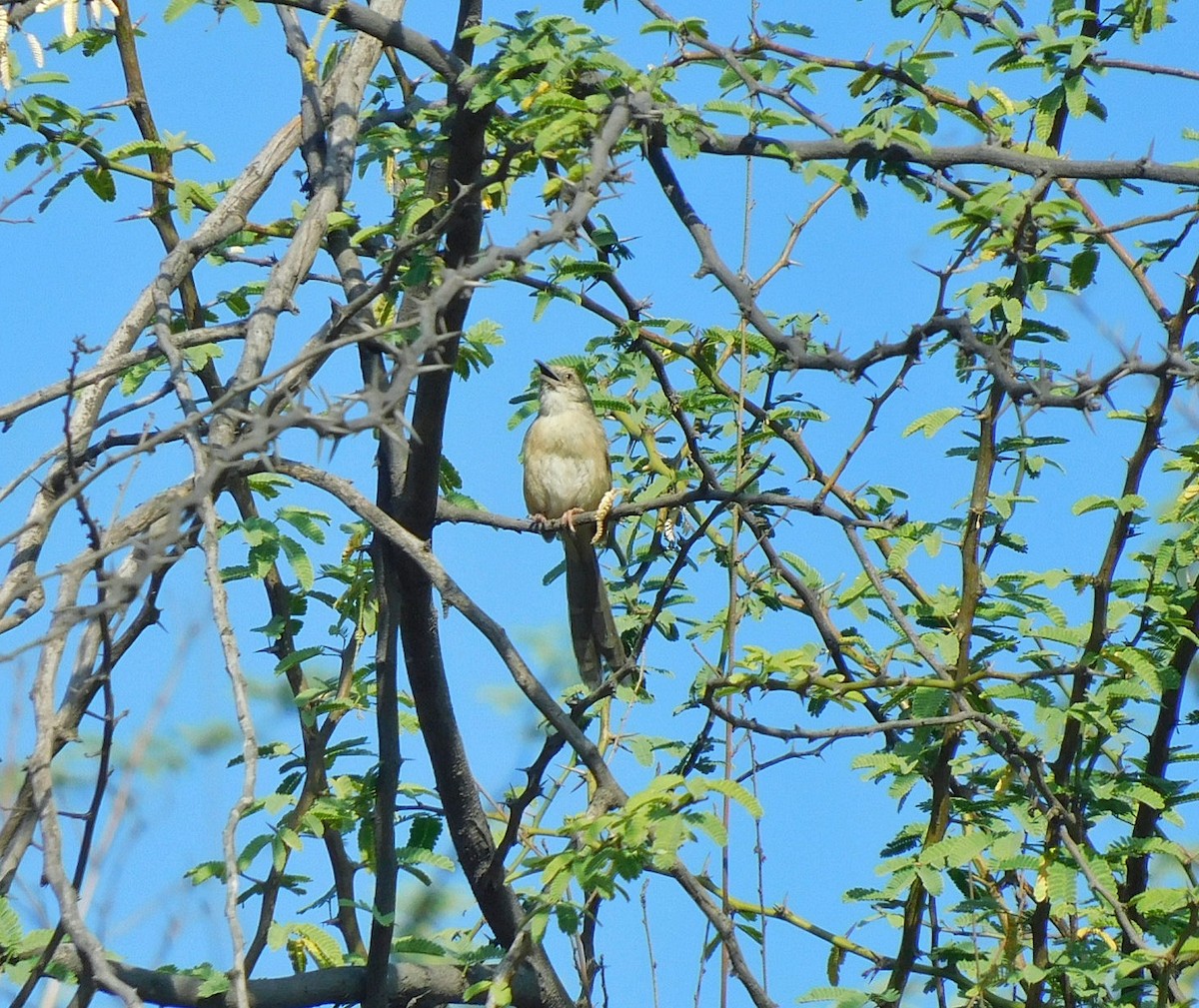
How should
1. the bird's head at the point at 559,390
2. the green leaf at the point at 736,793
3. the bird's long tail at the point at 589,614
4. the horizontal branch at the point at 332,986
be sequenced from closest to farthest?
the green leaf at the point at 736,793, the horizontal branch at the point at 332,986, the bird's long tail at the point at 589,614, the bird's head at the point at 559,390

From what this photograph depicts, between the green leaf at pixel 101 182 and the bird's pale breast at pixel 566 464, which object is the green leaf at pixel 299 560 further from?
the bird's pale breast at pixel 566 464

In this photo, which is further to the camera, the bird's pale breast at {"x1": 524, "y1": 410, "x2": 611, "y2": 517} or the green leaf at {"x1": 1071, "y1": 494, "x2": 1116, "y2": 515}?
the bird's pale breast at {"x1": 524, "y1": 410, "x2": 611, "y2": 517}

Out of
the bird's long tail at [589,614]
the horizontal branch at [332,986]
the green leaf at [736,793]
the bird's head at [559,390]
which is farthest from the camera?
the bird's head at [559,390]

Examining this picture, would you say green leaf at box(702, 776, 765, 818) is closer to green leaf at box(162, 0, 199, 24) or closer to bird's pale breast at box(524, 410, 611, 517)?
green leaf at box(162, 0, 199, 24)

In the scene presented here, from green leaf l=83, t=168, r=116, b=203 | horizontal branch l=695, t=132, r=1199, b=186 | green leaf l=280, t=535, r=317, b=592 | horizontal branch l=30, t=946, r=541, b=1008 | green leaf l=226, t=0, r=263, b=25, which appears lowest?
horizontal branch l=30, t=946, r=541, b=1008

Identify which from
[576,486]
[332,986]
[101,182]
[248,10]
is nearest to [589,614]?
[576,486]

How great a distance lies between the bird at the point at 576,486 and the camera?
254 inches

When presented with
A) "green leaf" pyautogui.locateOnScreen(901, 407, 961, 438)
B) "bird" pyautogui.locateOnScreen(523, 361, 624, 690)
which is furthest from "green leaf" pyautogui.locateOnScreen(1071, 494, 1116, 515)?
"bird" pyautogui.locateOnScreen(523, 361, 624, 690)

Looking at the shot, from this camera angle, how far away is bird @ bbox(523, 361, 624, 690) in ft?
21.1

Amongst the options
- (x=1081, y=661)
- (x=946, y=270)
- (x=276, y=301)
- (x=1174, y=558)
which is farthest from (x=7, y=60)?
(x=1174, y=558)

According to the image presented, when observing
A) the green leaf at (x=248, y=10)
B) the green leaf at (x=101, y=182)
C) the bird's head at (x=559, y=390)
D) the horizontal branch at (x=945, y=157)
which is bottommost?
the horizontal branch at (x=945, y=157)

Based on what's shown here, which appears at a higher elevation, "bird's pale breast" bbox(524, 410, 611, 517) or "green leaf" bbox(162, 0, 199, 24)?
"bird's pale breast" bbox(524, 410, 611, 517)

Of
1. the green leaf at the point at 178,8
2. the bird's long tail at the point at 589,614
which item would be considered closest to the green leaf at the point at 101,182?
the green leaf at the point at 178,8

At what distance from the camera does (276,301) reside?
14.4 ft
